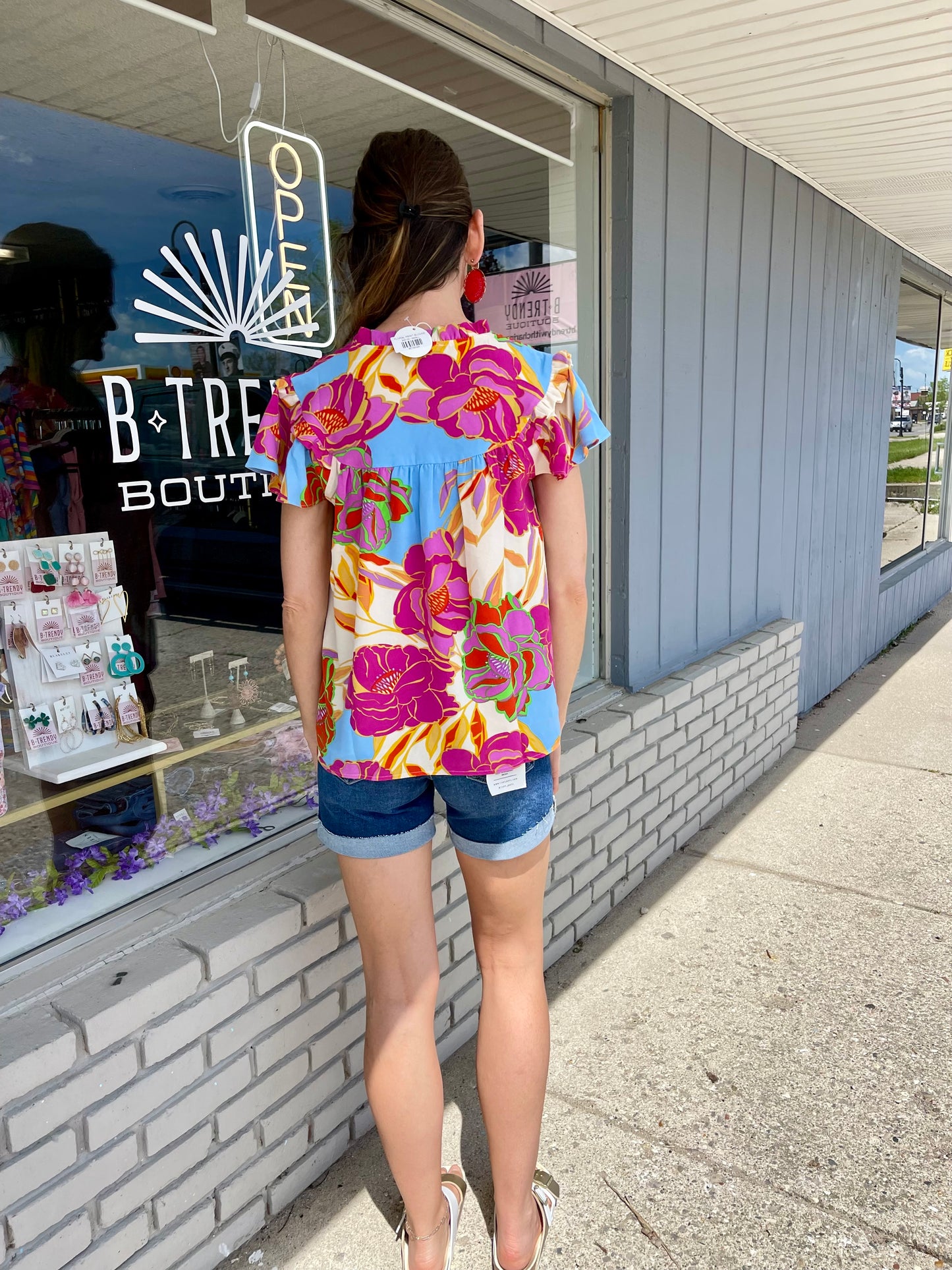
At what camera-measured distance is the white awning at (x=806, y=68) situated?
8.43 feet

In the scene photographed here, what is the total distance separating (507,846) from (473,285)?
0.96 meters

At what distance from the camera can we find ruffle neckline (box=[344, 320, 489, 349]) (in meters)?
1.45

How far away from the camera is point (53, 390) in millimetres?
1882

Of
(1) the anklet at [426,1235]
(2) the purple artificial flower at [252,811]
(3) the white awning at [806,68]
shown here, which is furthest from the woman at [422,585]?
(3) the white awning at [806,68]

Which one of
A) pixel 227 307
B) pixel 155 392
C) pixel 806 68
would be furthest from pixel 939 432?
pixel 155 392

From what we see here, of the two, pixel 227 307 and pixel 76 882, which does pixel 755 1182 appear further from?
pixel 227 307

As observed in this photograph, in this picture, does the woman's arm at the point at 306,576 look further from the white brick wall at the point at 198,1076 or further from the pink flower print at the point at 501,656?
the white brick wall at the point at 198,1076

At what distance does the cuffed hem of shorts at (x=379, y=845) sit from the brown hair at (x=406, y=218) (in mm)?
849

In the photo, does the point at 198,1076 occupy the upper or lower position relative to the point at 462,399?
lower

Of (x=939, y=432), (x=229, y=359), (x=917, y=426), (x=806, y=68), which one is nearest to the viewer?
(x=229, y=359)

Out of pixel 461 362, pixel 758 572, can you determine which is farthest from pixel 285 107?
pixel 758 572

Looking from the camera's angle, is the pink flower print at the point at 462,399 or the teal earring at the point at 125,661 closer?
the pink flower print at the point at 462,399

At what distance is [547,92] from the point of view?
2.90 m

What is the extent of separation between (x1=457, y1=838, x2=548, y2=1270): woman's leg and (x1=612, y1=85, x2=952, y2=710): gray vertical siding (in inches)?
70.9
